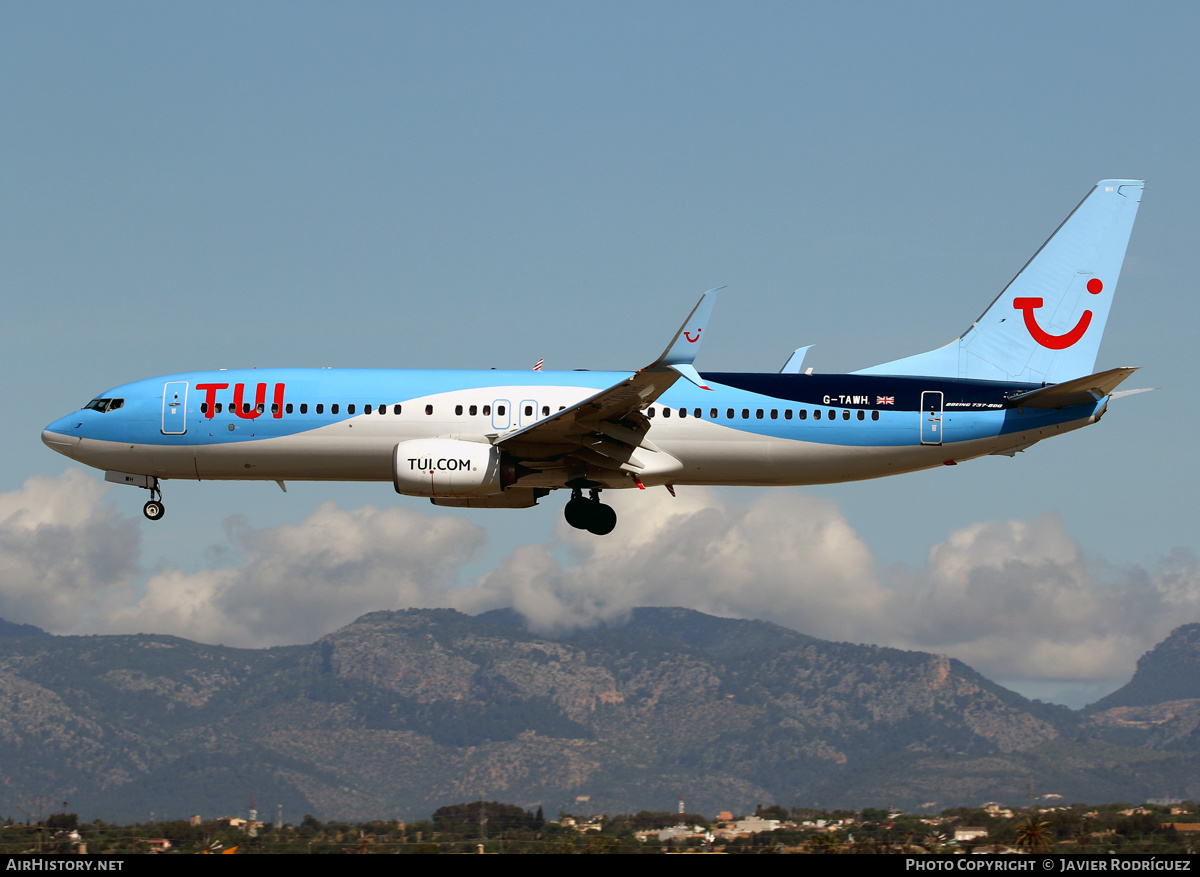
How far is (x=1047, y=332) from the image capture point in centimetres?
4450

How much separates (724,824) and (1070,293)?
21.9 meters

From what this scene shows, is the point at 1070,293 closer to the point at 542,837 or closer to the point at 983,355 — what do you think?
the point at 983,355

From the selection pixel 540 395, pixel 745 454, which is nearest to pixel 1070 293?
pixel 745 454

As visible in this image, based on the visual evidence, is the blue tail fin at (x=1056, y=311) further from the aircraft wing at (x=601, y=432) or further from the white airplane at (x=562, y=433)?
the aircraft wing at (x=601, y=432)

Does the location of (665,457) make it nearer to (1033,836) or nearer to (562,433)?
(562,433)

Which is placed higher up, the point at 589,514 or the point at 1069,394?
the point at 1069,394

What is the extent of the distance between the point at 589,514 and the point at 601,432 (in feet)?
12.0

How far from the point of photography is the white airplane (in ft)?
133

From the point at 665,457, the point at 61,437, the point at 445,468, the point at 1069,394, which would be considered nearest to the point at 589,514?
the point at 665,457

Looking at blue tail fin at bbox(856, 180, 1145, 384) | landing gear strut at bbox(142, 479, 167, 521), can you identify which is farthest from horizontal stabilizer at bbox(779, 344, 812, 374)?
landing gear strut at bbox(142, 479, 167, 521)

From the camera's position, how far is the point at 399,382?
41.5 meters

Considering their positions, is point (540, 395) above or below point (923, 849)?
above

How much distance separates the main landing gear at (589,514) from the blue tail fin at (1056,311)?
9833 millimetres

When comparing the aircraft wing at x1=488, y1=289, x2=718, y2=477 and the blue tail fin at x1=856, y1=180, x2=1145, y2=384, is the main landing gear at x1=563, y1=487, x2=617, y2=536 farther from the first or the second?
the blue tail fin at x1=856, y1=180, x2=1145, y2=384
